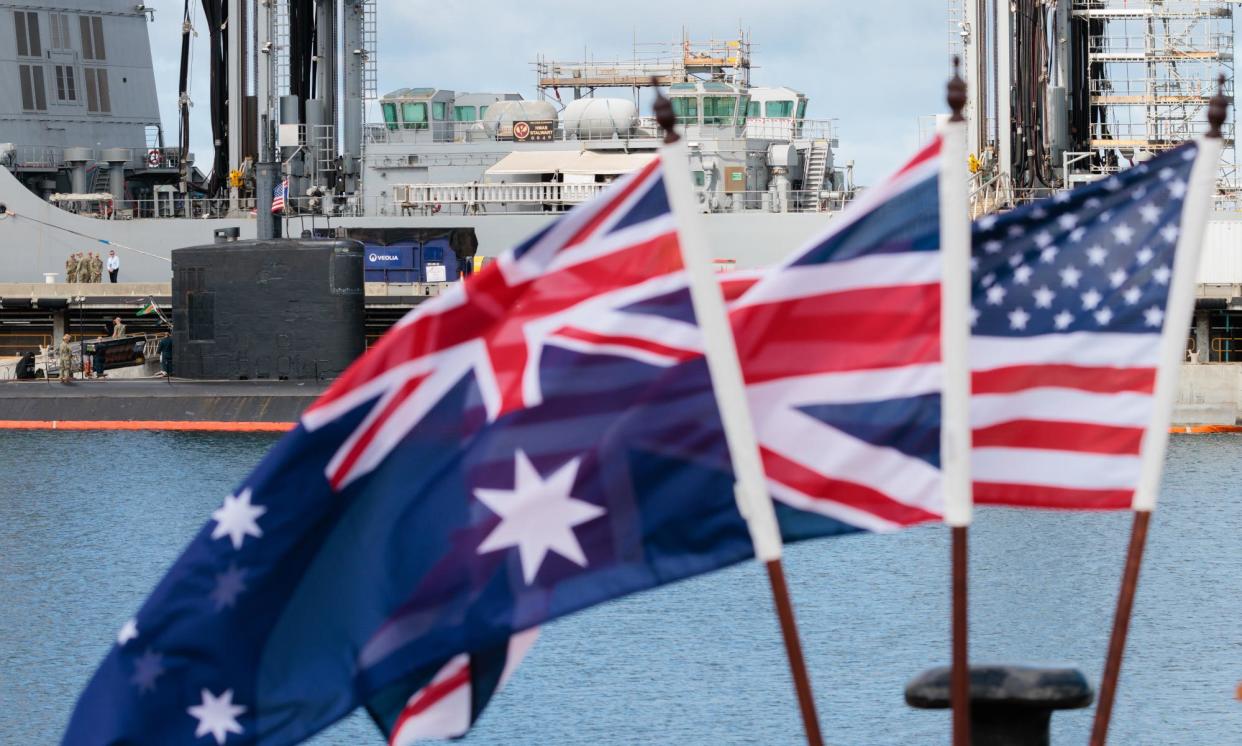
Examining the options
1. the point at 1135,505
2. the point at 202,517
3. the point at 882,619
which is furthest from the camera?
the point at 202,517

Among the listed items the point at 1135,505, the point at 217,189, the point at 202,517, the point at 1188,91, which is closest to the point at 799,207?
the point at 1188,91

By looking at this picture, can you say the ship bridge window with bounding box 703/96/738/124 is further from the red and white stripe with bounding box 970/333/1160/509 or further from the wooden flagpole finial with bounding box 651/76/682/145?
the wooden flagpole finial with bounding box 651/76/682/145

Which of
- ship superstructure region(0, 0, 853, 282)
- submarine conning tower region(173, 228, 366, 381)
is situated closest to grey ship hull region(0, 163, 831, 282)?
ship superstructure region(0, 0, 853, 282)

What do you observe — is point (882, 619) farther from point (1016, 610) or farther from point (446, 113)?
point (446, 113)

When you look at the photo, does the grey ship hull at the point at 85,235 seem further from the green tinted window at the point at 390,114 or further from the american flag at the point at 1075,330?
the american flag at the point at 1075,330

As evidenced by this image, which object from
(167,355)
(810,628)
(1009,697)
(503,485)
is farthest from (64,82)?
(1009,697)

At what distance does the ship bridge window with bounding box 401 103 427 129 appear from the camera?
4884cm

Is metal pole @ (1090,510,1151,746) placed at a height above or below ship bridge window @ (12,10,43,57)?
below

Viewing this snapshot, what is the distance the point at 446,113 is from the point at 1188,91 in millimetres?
18930

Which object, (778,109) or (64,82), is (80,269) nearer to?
(64,82)

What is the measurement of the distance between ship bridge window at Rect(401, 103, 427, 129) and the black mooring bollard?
45744mm

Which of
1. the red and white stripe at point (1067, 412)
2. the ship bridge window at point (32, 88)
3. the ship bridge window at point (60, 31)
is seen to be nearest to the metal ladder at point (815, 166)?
the ship bridge window at point (60, 31)

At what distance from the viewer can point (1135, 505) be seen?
13.8ft

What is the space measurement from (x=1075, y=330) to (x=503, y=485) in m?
1.34
